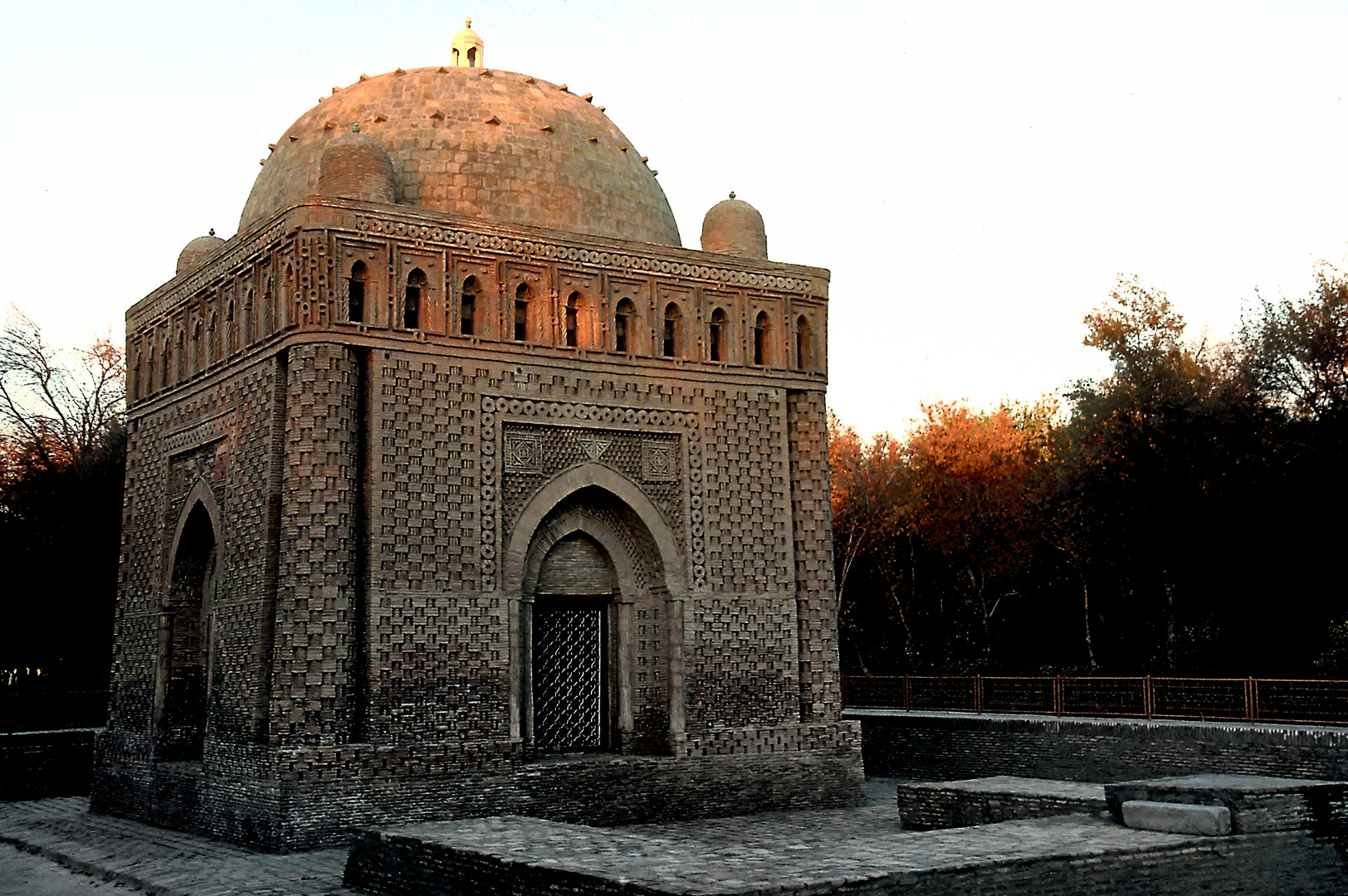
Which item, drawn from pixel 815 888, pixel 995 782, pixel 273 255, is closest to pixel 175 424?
pixel 273 255

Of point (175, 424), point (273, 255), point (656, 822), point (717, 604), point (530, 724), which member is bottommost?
point (656, 822)

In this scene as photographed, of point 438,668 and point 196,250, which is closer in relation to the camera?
point 438,668

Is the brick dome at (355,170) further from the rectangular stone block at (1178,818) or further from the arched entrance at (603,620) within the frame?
the rectangular stone block at (1178,818)

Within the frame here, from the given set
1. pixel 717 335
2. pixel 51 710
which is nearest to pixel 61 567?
pixel 51 710

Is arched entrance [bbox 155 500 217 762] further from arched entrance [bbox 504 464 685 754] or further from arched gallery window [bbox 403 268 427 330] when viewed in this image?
arched entrance [bbox 504 464 685 754]

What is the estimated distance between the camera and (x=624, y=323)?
15469mm

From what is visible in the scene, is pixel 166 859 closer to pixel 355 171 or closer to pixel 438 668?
pixel 438 668

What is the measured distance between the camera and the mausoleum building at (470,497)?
13.2 meters

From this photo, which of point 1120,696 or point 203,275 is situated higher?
point 203,275

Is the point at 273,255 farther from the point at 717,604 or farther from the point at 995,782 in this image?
the point at 995,782

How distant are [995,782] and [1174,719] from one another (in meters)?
5.12

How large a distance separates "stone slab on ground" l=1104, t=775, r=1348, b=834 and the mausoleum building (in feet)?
19.5

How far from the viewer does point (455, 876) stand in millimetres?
8938

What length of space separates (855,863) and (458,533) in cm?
693
